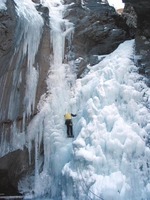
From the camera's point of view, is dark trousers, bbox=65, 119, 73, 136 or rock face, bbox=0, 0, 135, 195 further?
rock face, bbox=0, 0, 135, 195

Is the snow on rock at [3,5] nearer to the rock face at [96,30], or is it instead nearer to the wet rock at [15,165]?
the rock face at [96,30]

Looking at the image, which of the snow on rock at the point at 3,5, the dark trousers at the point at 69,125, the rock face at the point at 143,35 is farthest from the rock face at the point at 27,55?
the dark trousers at the point at 69,125

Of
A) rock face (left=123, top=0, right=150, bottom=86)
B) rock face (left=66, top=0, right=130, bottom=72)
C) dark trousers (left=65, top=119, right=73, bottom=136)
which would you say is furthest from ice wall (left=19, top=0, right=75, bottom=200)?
rock face (left=123, top=0, right=150, bottom=86)

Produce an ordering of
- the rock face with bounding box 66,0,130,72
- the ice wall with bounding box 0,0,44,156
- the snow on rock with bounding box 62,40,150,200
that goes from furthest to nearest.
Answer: the rock face with bounding box 66,0,130,72, the ice wall with bounding box 0,0,44,156, the snow on rock with bounding box 62,40,150,200

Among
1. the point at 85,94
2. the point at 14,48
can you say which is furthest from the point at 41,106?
the point at 14,48

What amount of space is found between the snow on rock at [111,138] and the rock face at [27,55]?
152 cm

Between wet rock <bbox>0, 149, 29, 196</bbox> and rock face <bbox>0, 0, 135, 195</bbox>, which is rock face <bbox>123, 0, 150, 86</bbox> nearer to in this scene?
rock face <bbox>0, 0, 135, 195</bbox>

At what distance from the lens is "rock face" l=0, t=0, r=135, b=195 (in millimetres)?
9109

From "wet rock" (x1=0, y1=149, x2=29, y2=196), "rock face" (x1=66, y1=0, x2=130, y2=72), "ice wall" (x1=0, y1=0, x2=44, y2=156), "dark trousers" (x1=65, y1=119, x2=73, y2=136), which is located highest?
"rock face" (x1=66, y1=0, x2=130, y2=72)

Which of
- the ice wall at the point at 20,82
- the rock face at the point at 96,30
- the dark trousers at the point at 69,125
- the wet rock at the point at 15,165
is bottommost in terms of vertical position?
the wet rock at the point at 15,165

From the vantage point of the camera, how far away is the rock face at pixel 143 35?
29.8ft

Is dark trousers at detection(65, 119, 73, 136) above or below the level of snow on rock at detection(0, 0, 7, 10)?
below

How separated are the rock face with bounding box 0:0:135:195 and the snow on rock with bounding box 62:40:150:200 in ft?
4.98

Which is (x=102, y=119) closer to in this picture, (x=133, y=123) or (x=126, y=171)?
(x=133, y=123)
